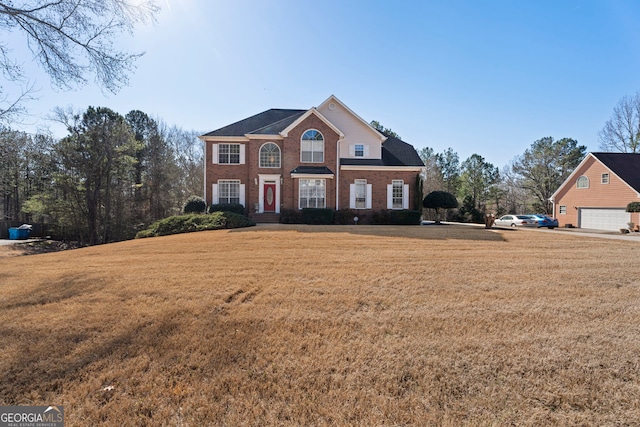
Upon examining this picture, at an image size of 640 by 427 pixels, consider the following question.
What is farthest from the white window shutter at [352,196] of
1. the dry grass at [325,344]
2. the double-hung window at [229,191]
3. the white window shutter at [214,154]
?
the dry grass at [325,344]

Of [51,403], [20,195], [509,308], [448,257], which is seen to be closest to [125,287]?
[51,403]

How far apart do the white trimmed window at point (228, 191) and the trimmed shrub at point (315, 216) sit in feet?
16.5

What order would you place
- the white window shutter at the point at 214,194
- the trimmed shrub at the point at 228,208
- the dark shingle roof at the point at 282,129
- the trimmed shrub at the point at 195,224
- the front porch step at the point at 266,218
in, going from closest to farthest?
the trimmed shrub at the point at 195,224
the trimmed shrub at the point at 228,208
the front porch step at the point at 266,218
the white window shutter at the point at 214,194
the dark shingle roof at the point at 282,129

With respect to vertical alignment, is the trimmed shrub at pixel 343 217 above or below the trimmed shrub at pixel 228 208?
below

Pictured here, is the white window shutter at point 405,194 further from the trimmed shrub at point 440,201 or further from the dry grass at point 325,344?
the dry grass at point 325,344

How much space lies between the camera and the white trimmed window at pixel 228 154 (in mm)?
20453

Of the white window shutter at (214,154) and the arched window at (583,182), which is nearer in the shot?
the white window shutter at (214,154)

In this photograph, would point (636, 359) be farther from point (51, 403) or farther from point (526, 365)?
point (51, 403)

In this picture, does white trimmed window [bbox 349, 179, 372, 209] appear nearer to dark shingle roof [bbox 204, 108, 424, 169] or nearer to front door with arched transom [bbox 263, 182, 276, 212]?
dark shingle roof [bbox 204, 108, 424, 169]

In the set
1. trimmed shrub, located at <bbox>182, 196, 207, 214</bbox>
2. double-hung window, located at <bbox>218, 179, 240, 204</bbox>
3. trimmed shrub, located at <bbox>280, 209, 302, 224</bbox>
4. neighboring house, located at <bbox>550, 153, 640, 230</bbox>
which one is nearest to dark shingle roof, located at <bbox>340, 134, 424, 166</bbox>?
trimmed shrub, located at <bbox>280, 209, 302, 224</bbox>

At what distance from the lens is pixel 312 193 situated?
64.4 feet

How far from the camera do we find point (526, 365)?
3340 millimetres

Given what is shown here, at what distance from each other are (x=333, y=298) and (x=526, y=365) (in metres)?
2.80

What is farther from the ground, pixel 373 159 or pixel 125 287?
pixel 373 159
